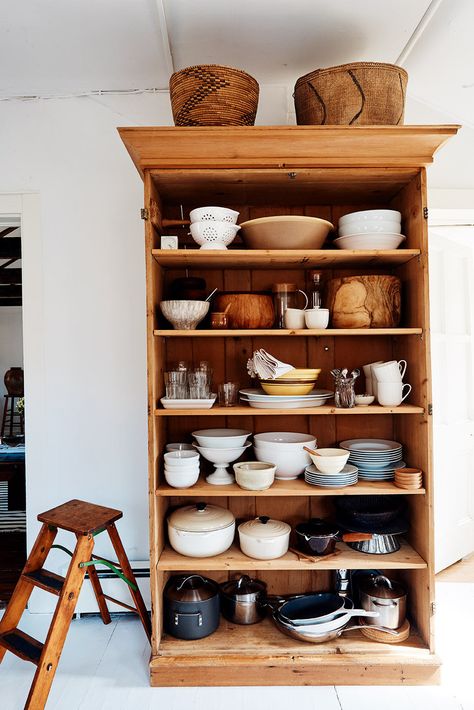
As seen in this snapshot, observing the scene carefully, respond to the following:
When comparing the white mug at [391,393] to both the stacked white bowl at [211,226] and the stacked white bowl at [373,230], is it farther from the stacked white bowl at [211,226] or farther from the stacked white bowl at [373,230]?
the stacked white bowl at [211,226]

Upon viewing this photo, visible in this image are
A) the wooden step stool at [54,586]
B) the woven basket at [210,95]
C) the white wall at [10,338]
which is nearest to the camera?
the wooden step stool at [54,586]

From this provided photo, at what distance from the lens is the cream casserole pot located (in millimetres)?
1908

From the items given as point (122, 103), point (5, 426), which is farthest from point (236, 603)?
point (5, 426)

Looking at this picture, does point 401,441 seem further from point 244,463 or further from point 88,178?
point 88,178

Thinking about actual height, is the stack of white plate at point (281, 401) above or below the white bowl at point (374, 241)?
below

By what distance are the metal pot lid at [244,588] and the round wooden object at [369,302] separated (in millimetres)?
1167

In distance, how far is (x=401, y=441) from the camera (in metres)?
2.18

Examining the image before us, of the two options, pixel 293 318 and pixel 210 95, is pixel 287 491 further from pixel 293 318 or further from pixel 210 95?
pixel 210 95

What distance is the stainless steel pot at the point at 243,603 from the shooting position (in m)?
2.04

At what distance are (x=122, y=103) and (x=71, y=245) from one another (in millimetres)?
715

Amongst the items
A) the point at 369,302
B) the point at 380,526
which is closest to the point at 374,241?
the point at 369,302

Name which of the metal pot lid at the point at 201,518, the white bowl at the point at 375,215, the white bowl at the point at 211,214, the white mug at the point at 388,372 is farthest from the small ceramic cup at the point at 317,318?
the metal pot lid at the point at 201,518

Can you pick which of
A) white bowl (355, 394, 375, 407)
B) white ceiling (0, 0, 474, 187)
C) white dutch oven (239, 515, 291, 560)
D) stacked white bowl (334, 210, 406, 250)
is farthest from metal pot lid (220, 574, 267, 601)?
white ceiling (0, 0, 474, 187)

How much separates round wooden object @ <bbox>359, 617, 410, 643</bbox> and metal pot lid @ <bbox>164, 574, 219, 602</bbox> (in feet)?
2.02
